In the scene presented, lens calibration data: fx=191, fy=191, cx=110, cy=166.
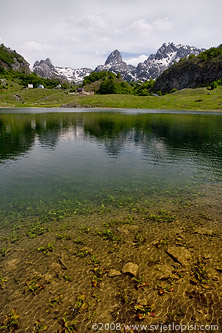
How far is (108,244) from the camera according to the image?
1541cm

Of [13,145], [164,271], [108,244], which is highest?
[13,145]

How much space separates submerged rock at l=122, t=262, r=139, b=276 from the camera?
1263 cm

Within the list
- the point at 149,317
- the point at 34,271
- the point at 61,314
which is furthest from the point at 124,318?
the point at 34,271

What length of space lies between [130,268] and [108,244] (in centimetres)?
296

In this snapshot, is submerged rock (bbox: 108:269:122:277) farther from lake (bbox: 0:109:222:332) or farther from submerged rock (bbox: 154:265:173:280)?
submerged rock (bbox: 154:265:173:280)

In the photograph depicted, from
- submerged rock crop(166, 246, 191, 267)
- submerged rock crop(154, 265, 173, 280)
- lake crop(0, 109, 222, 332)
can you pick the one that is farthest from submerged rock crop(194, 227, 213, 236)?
submerged rock crop(154, 265, 173, 280)

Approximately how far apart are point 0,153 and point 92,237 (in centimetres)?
3555

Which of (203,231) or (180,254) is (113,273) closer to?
(180,254)

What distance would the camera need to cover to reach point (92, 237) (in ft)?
53.0

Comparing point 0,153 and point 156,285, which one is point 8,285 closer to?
point 156,285

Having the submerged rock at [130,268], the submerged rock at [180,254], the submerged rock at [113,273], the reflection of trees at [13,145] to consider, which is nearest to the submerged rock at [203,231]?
the submerged rock at [180,254]

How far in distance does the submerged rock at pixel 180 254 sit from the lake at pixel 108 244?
2.9 inches

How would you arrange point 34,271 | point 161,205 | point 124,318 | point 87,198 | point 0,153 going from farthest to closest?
point 0,153, point 87,198, point 161,205, point 34,271, point 124,318

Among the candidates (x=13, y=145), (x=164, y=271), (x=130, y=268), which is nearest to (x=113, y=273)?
(x=130, y=268)
